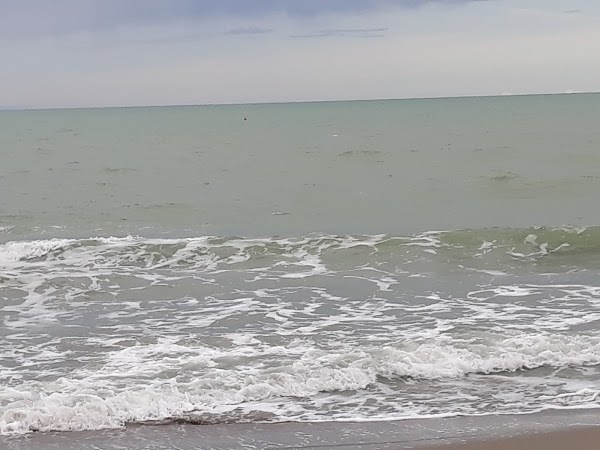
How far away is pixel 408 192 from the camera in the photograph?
71.4 ft

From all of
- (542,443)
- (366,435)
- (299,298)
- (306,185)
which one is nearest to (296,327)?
(299,298)

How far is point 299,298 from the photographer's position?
11.0m

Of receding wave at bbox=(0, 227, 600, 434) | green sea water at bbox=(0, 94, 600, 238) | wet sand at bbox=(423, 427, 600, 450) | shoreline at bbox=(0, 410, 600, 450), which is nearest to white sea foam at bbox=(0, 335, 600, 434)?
receding wave at bbox=(0, 227, 600, 434)

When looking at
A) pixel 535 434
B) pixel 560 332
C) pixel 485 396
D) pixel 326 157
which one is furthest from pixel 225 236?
pixel 326 157

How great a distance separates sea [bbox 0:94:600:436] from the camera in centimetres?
717

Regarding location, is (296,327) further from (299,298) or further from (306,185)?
(306,185)

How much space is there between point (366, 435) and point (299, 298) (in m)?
4.80

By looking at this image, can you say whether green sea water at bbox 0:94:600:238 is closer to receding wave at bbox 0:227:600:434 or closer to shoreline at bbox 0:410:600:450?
receding wave at bbox 0:227:600:434

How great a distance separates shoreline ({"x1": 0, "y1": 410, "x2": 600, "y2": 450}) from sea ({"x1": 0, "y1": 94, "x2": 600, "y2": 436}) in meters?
0.16

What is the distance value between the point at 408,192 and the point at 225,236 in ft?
24.0

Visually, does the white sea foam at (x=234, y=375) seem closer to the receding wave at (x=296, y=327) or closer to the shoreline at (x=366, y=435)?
the receding wave at (x=296, y=327)

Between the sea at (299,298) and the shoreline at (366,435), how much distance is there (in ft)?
0.52

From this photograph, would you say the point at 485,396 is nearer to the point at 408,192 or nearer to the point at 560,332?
the point at 560,332

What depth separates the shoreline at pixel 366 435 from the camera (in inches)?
238
